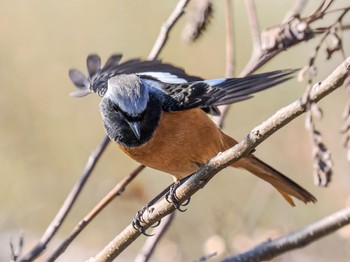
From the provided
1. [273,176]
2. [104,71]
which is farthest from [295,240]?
[104,71]

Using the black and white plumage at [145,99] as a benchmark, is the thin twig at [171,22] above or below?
above

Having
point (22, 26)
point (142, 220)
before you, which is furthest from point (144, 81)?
point (22, 26)

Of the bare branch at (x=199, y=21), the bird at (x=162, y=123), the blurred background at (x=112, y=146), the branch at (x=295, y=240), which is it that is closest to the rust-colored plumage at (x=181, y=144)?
the bird at (x=162, y=123)

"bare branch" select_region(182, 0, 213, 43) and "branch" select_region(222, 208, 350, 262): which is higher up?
"bare branch" select_region(182, 0, 213, 43)

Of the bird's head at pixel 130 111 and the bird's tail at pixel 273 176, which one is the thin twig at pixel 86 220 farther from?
the bird's tail at pixel 273 176

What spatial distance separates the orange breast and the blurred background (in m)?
0.77

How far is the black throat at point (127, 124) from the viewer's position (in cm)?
381

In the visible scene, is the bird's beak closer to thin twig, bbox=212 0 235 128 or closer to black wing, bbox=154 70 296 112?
black wing, bbox=154 70 296 112

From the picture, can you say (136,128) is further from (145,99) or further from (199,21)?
(199,21)

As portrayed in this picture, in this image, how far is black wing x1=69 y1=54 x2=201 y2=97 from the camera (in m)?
4.15

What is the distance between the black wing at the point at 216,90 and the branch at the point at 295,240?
49cm

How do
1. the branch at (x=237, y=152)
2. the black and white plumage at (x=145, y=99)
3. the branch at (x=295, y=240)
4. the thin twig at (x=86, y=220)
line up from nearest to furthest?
the branch at (x=237, y=152)
the branch at (x=295, y=240)
the thin twig at (x=86, y=220)
the black and white plumage at (x=145, y=99)

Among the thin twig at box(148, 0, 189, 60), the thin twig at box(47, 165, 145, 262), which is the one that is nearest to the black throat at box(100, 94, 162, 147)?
the thin twig at box(47, 165, 145, 262)

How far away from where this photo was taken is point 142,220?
3307mm
